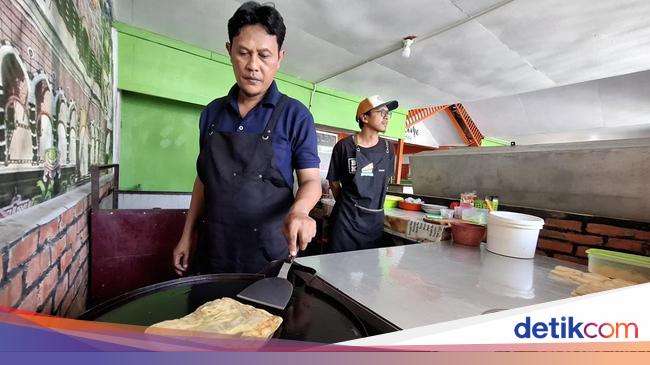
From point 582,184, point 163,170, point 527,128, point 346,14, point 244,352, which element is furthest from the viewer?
point 527,128

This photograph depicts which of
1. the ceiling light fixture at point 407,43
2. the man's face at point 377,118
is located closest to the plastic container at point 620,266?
the man's face at point 377,118

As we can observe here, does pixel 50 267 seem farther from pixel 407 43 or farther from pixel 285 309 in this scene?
pixel 407 43

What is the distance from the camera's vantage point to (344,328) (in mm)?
585

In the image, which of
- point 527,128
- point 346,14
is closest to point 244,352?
point 346,14

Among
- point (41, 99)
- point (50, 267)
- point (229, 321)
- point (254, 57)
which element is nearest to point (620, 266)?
point (229, 321)

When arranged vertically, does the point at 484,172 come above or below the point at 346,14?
below

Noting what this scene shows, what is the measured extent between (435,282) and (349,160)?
1475mm

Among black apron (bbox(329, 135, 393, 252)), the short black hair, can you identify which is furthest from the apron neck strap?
black apron (bbox(329, 135, 393, 252))

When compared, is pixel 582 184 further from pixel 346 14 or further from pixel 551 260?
pixel 346 14

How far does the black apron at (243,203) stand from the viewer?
3.67ft

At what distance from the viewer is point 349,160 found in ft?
7.38

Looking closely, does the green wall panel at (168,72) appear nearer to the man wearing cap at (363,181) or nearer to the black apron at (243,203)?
the man wearing cap at (363,181)

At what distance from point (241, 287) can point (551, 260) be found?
4.29ft

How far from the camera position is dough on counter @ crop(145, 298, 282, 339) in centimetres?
51
